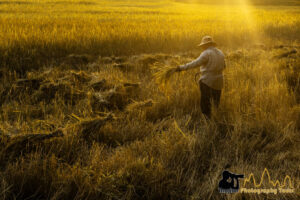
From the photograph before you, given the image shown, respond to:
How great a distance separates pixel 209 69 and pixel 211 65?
0.18 feet

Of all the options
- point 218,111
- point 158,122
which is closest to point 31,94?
point 158,122

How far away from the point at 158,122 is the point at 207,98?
24.7 inches

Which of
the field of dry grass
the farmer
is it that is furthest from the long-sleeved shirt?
the field of dry grass

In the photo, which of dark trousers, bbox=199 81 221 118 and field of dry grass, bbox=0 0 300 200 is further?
dark trousers, bbox=199 81 221 118

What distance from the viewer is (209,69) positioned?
269 cm

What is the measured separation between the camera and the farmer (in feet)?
8.64

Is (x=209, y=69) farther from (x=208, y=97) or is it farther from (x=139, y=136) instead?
(x=139, y=136)

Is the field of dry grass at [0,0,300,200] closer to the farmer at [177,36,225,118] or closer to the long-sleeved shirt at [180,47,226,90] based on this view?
the farmer at [177,36,225,118]

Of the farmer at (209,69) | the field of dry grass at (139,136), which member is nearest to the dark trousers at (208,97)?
the farmer at (209,69)

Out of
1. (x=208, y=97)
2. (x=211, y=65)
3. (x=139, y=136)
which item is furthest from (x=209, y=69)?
(x=139, y=136)

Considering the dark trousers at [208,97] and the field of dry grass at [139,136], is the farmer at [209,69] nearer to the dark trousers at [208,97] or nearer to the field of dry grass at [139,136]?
the dark trousers at [208,97]

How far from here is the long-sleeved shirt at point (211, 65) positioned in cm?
263

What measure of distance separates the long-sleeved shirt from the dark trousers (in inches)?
2.5

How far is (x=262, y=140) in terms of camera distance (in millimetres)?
2488
